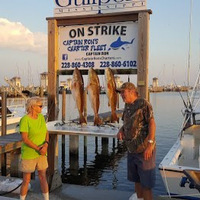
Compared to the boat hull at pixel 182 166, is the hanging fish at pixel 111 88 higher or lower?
higher

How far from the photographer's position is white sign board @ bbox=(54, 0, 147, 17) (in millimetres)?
5445

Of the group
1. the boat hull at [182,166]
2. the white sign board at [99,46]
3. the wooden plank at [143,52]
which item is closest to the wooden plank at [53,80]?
the white sign board at [99,46]

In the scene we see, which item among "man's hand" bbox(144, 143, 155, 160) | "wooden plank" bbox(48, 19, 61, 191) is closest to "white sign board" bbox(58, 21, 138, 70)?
"wooden plank" bbox(48, 19, 61, 191)

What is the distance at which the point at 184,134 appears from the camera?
28.2ft

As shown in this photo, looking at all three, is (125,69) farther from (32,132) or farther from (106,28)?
(32,132)

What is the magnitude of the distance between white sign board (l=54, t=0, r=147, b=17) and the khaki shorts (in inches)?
110

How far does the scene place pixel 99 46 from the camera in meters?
5.78

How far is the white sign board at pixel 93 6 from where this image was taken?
545cm

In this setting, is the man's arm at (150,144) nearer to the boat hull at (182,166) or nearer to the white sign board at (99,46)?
the boat hull at (182,166)

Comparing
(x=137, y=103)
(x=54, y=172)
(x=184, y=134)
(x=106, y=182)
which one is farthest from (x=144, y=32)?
(x=106, y=182)

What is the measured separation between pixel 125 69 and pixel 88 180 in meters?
8.73

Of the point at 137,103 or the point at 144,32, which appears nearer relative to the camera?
the point at 137,103

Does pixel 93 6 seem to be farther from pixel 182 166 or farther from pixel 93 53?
pixel 182 166

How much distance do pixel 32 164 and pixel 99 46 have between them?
246 cm
